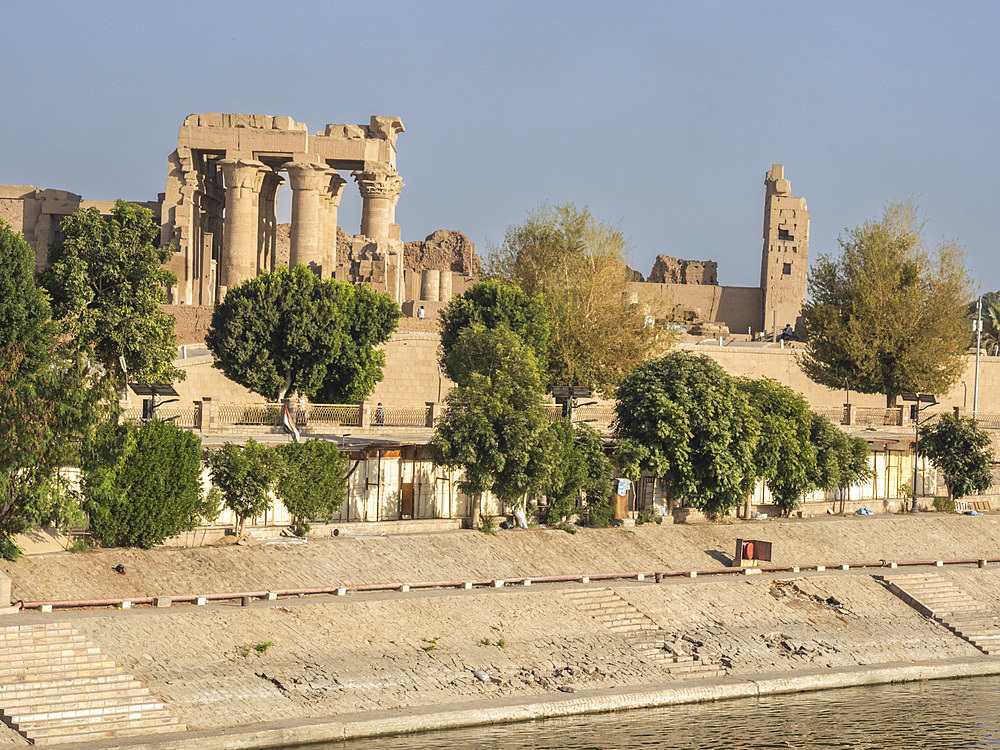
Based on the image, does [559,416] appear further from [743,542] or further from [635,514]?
[743,542]

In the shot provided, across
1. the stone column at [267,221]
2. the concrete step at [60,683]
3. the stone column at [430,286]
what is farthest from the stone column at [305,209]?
the concrete step at [60,683]

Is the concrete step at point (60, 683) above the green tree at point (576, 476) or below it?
below

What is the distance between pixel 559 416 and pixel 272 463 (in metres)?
11.0

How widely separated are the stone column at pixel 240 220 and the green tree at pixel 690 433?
82.2ft

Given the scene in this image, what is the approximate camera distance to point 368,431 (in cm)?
3816

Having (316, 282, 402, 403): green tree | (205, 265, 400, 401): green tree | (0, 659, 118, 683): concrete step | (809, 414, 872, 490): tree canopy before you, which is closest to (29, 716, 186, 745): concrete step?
(0, 659, 118, 683): concrete step

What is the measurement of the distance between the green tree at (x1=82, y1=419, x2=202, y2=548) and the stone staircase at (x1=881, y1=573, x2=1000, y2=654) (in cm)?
1656

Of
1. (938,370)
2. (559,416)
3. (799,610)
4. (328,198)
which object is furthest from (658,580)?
(328,198)

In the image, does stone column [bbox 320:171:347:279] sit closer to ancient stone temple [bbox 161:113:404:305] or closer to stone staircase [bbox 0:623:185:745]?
ancient stone temple [bbox 161:113:404:305]

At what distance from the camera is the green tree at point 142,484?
1120 inches

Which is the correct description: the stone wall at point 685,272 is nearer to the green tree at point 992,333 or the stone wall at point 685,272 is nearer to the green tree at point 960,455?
the green tree at point 992,333

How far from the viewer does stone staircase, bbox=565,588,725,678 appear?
28891 millimetres

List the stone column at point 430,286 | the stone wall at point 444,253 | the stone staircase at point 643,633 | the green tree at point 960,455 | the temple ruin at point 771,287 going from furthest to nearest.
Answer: the stone wall at point 444,253, the temple ruin at point 771,287, the stone column at point 430,286, the green tree at point 960,455, the stone staircase at point 643,633

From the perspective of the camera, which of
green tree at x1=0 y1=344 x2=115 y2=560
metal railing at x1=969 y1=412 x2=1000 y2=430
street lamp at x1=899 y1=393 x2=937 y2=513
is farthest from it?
metal railing at x1=969 y1=412 x2=1000 y2=430
